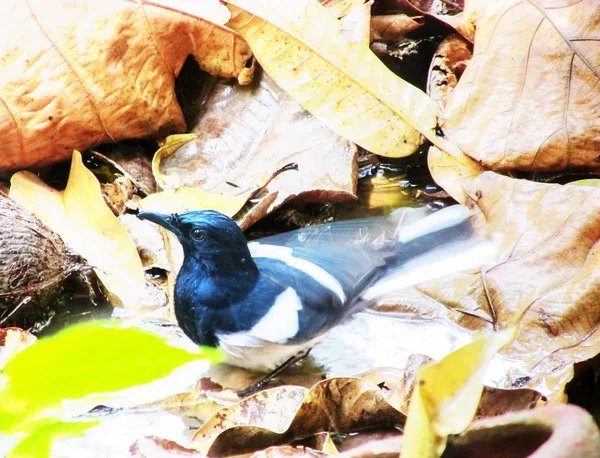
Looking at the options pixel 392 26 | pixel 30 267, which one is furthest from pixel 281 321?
pixel 392 26

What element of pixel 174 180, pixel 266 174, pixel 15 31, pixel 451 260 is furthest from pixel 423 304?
pixel 15 31

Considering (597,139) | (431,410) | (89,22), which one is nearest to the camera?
(431,410)

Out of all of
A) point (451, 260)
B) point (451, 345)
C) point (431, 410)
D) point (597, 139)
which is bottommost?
point (451, 345)

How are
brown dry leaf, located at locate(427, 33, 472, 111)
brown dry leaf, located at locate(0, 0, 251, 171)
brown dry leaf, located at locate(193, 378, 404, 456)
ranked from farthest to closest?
brown dry leaf, located at locate(427, 33, 472, 111), brown dry leaf, located at locate(0, 0, 251, 171), brown dry leaf, located at locate(193, 378, 404, 456)

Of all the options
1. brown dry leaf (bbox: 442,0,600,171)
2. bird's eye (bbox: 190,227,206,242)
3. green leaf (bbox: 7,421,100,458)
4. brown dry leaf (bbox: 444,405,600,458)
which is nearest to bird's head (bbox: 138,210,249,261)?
bird's eye (bbox: 190,227,206,242)

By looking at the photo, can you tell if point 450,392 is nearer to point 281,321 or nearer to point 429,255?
point 281,321

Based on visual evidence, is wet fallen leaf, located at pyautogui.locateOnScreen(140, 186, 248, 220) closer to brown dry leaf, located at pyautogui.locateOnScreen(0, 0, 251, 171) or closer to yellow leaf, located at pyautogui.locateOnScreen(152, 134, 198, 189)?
yellow leaf, located at pyautogui.locateOnScreen(152, 134, 198, 189)

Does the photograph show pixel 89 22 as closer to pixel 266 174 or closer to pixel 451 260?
pixel 266 174
